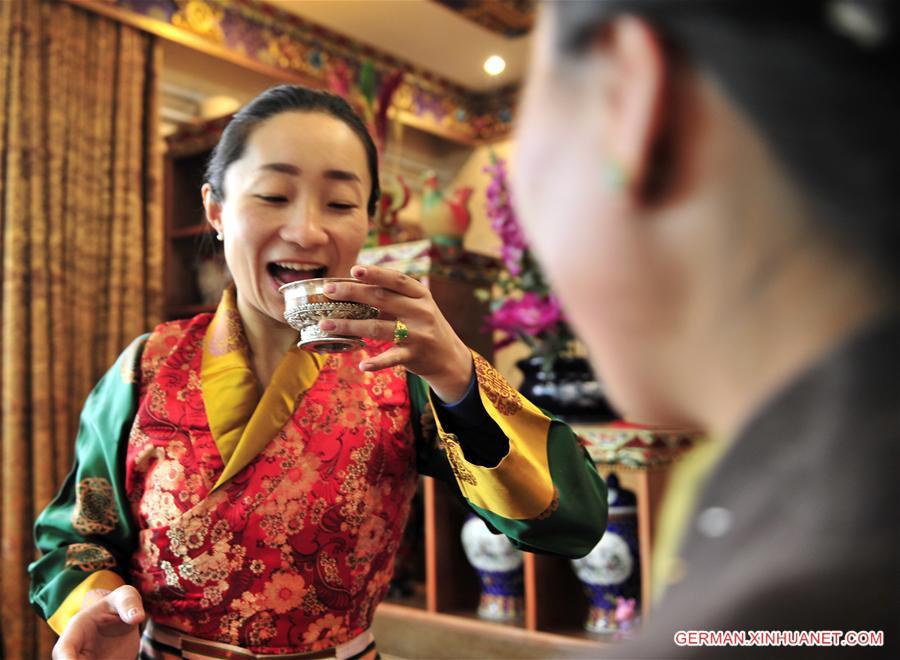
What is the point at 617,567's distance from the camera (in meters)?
1.85

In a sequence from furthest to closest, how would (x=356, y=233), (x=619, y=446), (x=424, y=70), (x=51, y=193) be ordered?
(x=424, y=70) → (x=51, y=193) → (x=619, y=446) → (x=356, y=233)

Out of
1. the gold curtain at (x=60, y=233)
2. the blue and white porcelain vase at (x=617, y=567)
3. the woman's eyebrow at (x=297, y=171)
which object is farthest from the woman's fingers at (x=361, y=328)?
the gold curtain at (x=60, y=233)

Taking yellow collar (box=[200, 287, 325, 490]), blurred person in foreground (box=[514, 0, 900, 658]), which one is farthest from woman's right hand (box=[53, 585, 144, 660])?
blurred person in foreground (box=[514, 0, 900, 658])

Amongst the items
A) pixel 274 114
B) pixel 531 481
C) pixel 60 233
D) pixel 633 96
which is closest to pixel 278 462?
pixel 531 481

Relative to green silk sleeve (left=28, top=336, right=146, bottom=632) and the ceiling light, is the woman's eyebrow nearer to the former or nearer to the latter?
green silk sleeve (left=28, top=336, right=146, bottom=632)

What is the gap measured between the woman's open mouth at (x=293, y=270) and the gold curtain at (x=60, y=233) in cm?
222

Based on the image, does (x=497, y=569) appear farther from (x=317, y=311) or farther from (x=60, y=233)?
(x=60, y=233)

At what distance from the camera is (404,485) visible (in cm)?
115

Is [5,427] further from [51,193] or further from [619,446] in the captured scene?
[619,446]

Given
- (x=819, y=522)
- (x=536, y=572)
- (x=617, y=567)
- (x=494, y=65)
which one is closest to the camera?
(x=819, y=522)

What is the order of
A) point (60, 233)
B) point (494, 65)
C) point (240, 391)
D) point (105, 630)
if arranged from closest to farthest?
point (105, 630) → point (240, 391) → point (60, 233) → point (494, 65)

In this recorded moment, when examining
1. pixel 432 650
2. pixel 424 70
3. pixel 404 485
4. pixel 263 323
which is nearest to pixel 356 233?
pixel 263 323

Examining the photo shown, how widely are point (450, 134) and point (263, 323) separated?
384cm

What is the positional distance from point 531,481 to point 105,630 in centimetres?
56
